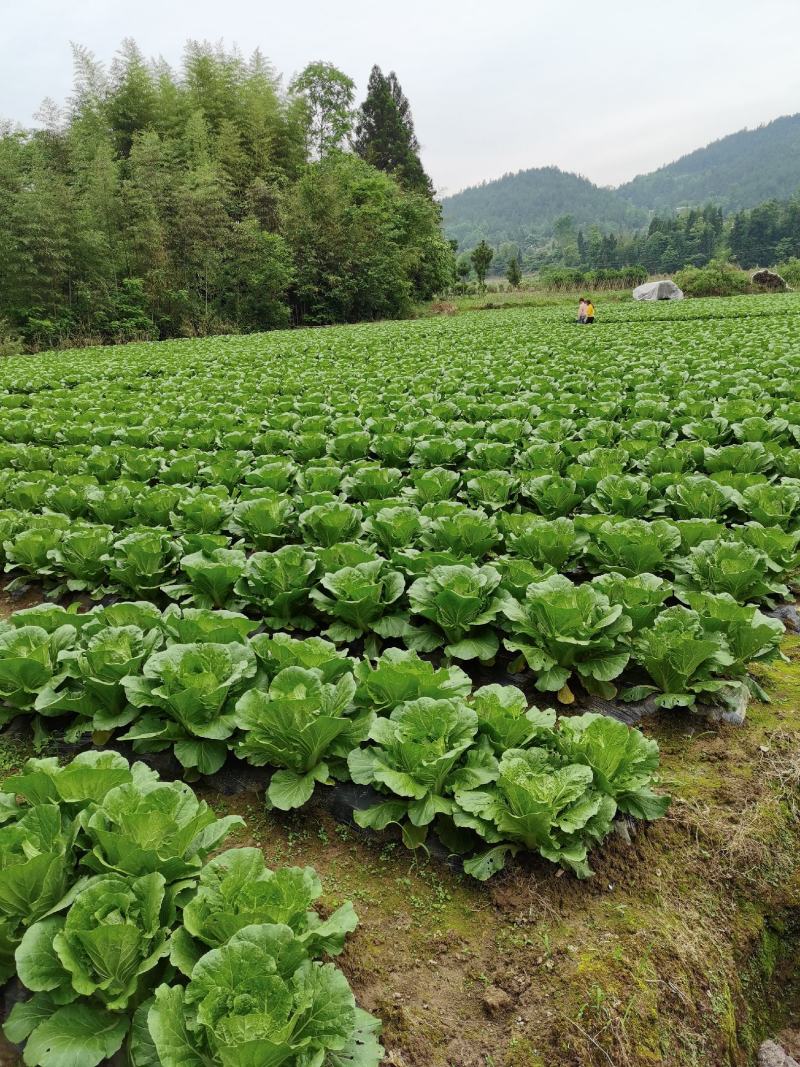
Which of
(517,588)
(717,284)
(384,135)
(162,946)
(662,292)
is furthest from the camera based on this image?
(384,135)

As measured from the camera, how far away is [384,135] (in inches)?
2158

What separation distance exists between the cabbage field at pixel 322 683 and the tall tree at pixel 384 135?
56.4 meters

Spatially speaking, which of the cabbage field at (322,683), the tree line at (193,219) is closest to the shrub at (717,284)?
the tree line at (193,219)

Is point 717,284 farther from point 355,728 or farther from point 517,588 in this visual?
point 355,728

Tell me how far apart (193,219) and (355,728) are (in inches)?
1262

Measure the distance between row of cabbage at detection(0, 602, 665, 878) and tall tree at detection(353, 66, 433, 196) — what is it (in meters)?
59.1

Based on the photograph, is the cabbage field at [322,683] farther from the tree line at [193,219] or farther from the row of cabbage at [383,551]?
the tree line at [193,219]

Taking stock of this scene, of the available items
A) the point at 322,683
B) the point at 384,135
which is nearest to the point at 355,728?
the point at 322,683

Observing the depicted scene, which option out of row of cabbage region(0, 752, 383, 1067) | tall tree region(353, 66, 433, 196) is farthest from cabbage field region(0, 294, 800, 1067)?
tall tree region(353, 66, 433, 196)

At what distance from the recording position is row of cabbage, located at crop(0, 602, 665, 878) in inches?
84.2

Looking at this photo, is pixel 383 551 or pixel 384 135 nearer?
pixel 383 551

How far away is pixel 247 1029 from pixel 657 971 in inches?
47.1

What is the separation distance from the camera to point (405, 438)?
6508mm

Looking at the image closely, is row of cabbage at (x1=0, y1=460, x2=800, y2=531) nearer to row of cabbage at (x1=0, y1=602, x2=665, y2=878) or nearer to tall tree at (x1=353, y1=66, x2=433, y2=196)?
row of cabbage at (x1=0, y1=602, x2=665, y2=878)
